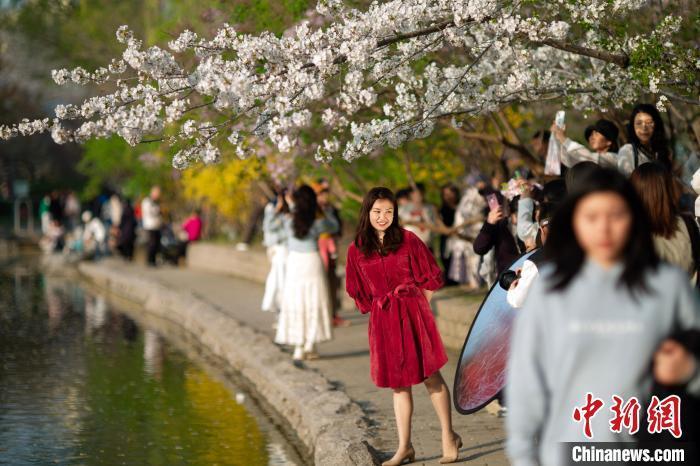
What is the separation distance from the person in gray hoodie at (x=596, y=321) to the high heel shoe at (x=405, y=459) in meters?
3.43

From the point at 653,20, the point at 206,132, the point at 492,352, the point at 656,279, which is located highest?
the point at 653,20

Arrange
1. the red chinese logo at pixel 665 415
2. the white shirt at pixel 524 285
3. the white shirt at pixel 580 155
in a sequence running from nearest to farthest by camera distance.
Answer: the red chinese logo at pixel 665 415, the white shirt at pixel 524 285, the white shirt at pixel 580 155

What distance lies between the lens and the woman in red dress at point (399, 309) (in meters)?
7.57

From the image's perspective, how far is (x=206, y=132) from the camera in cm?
884

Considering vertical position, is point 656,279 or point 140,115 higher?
point 140,115

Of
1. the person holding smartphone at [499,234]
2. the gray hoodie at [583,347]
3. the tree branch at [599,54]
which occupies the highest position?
the tree branch at [599,54]

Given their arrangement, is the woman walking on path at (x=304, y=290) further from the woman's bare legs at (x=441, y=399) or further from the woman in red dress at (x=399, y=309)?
the woman's bare legs at (x=441, y=399)

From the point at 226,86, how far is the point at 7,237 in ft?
104

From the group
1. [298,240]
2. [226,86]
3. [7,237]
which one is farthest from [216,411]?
[7,237]

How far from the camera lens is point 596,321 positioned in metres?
3.90

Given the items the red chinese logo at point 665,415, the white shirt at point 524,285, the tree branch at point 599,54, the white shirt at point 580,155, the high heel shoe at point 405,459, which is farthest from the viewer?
the white shirt at point 580,155

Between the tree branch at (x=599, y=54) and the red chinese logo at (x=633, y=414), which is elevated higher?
the tree branch at (x=599, y=54)

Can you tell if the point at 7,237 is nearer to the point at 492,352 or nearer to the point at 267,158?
the point at 267,158

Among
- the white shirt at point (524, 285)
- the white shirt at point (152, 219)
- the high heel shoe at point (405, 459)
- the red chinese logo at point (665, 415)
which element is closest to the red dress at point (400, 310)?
the high heel shoe at point (405, 459)
